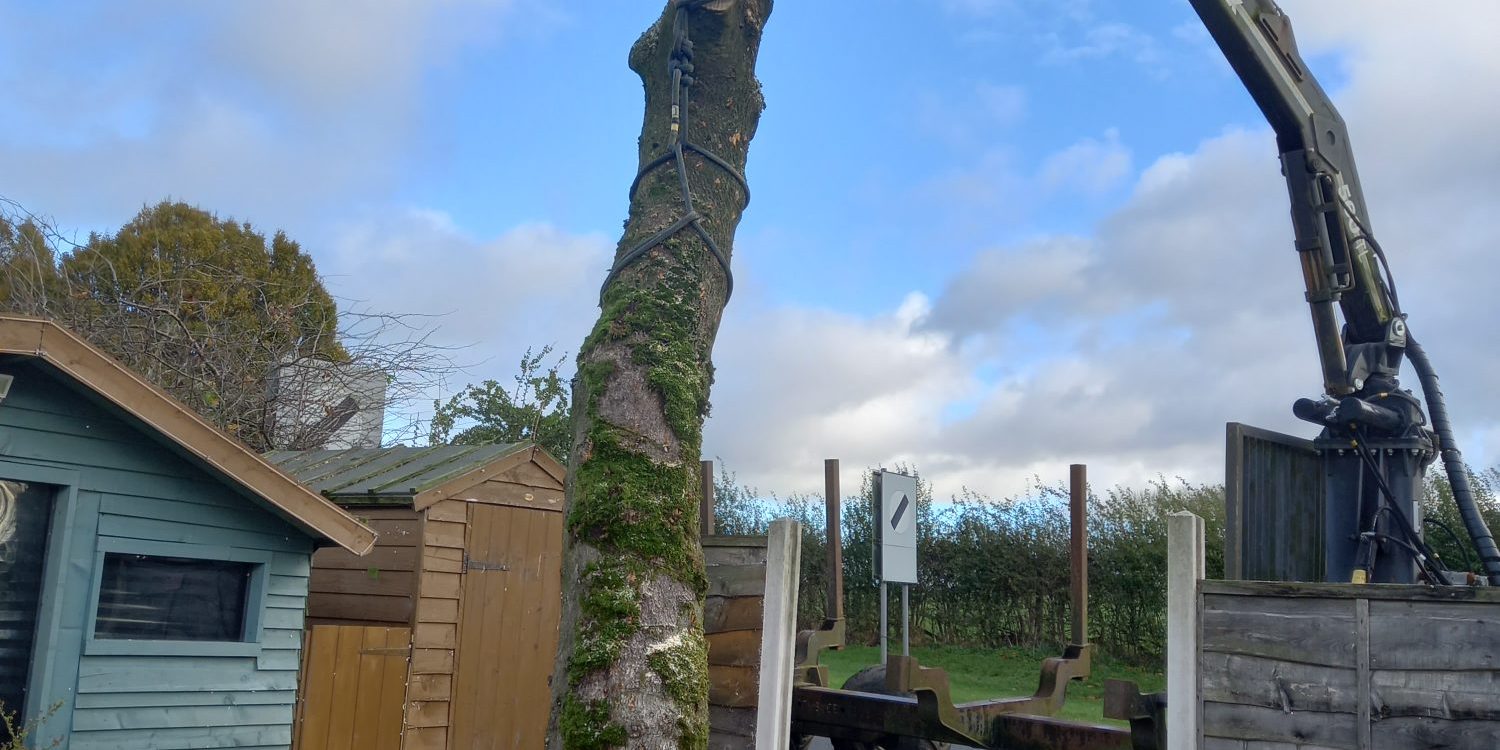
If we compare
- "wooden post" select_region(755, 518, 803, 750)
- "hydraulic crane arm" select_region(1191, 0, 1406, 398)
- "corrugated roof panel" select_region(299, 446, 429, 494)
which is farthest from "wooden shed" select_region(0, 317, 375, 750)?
"hydraulic crane arm" select_region(1191, 0, 1406, 398)

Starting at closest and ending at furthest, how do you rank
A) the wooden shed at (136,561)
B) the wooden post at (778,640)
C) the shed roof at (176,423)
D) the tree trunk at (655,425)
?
the tree trunk at (655,425) < the wooden post at (778,640) < the shed roof at (176,423) < the wooden shed at (136,561)

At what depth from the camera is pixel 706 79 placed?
15.2 feet

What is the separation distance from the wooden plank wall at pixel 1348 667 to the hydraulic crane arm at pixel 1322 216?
8.98 ft

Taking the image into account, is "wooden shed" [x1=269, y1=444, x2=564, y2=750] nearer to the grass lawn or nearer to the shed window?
the shed window

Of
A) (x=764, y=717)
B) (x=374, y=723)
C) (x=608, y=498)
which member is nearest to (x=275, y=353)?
(x=374, y=723)

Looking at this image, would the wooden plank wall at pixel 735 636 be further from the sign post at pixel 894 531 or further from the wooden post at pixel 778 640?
the sign post at pixel 894 531

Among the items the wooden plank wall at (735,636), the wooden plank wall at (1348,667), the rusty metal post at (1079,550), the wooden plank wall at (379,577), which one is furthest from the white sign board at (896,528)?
the wooden plank wall at (1348,667)

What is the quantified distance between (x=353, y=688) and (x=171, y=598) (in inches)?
70.6

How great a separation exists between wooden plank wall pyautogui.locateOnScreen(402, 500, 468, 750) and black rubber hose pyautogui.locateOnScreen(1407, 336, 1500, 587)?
6.52 metres

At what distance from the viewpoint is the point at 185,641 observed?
22.2 ft

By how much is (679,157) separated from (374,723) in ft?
18.5

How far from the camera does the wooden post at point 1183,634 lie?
4410mm

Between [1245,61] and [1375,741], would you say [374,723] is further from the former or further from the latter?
[1245,61]

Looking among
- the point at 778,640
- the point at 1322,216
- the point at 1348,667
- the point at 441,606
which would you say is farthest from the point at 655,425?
the point at 441,606
